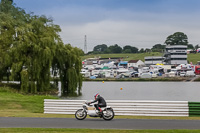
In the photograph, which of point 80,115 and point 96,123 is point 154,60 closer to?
point 80,115

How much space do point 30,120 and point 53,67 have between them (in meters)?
34.5

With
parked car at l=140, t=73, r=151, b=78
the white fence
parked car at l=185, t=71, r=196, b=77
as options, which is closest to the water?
the white fence

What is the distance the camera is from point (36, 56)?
1833 inches

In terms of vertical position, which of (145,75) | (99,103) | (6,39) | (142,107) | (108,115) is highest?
(6,39)

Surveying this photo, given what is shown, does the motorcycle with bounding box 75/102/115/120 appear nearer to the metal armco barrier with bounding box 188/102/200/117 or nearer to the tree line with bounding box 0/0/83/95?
the metal armco barrier with bounding box 188/102/200/117

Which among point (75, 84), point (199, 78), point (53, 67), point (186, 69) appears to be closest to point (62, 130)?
point (75, 84)

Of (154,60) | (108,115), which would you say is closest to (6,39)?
(108,115)

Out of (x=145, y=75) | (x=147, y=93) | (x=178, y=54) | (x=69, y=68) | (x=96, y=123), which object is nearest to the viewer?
(x=96, y=123)

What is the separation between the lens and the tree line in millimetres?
46188

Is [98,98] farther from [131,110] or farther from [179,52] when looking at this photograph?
[179,52]

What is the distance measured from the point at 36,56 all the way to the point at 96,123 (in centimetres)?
3051

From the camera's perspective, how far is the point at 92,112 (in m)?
18.8

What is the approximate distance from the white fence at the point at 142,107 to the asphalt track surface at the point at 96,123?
2.31m

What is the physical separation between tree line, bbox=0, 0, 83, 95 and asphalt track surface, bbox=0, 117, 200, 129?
2776 centimetres
